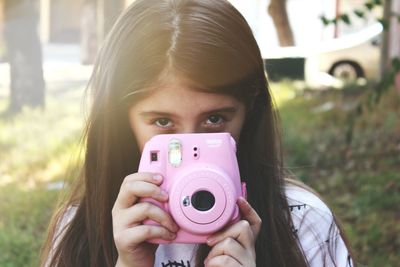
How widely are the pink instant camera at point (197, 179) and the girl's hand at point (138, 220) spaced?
1 centimetres

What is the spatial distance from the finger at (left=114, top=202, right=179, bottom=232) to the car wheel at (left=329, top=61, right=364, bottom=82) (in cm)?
525

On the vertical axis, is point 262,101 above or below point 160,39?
below

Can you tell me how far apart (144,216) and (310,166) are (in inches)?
96.6

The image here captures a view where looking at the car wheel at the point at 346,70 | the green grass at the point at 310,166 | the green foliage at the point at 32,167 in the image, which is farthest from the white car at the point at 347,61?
the green foliage at the point at 32,167

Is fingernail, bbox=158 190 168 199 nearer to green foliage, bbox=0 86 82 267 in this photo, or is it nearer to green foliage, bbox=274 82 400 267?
green foliage, bbox=274 82 400 267

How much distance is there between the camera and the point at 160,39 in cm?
113

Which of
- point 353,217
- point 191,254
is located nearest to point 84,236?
point 191,254

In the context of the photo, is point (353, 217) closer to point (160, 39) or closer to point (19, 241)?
point (19, 241)

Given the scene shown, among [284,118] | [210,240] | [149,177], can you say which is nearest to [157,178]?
[149,177]

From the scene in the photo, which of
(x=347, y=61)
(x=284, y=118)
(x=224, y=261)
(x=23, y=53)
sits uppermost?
(x=224, y=261)

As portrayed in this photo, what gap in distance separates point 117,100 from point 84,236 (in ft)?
0.86

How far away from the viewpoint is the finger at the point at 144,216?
0.98 m

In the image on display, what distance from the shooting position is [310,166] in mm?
3379

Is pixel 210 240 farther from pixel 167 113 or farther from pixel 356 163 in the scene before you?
pixel 356 163
